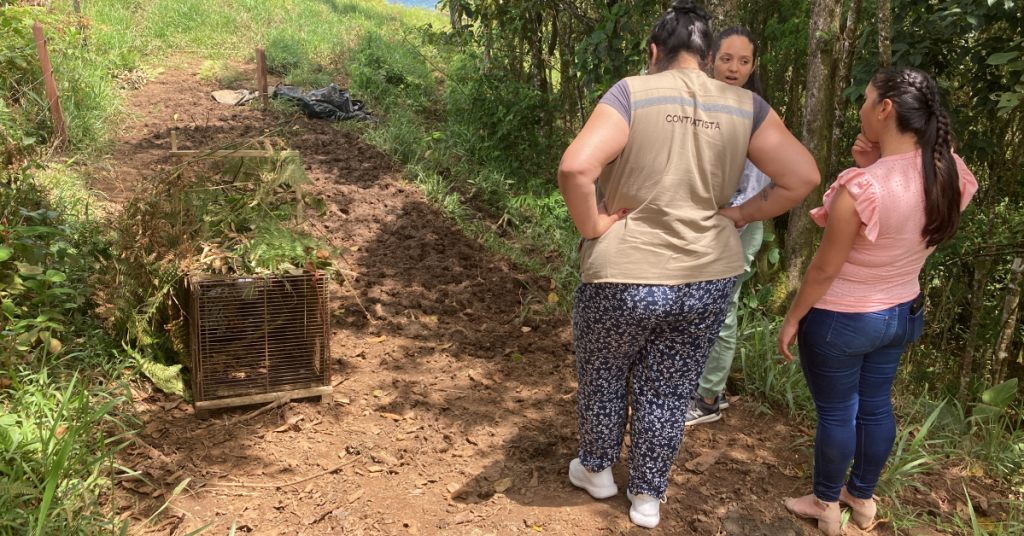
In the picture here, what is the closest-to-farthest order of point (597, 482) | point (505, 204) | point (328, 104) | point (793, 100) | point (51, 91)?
point (597, 482) < point (51, 91) < point (793, 100) < point (505, 204) < point (328, 104)

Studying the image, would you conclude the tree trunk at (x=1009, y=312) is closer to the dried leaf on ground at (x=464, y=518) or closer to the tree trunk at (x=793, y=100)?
the dried leaf on ground at (x=464, y=518)

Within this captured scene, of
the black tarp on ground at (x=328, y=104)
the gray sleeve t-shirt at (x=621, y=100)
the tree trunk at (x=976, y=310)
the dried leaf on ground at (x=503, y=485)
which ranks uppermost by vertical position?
the gray sleeve t-shirt at (x=621, y=100)

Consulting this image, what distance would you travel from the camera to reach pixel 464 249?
21.7ft

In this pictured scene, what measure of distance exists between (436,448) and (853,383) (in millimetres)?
1981

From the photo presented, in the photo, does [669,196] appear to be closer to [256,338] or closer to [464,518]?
[464,518]

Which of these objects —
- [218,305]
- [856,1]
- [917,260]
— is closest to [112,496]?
[218,305]

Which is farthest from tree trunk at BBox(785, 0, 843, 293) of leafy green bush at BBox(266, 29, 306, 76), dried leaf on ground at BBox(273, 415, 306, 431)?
leafy green bush at BBox(266, 29, 306, 76)

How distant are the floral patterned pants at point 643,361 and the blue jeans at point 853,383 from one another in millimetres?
363

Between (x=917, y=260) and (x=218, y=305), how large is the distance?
9.97ft

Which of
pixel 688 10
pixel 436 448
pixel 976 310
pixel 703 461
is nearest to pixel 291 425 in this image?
pixel 436 448

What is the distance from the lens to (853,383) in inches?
102

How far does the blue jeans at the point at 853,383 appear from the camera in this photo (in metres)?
2.50

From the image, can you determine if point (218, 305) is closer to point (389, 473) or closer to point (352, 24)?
point (389, 473)

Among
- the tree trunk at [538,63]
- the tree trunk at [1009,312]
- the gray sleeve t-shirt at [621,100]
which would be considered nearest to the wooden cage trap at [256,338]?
the gray sleeve t-shirt at [621,100]
